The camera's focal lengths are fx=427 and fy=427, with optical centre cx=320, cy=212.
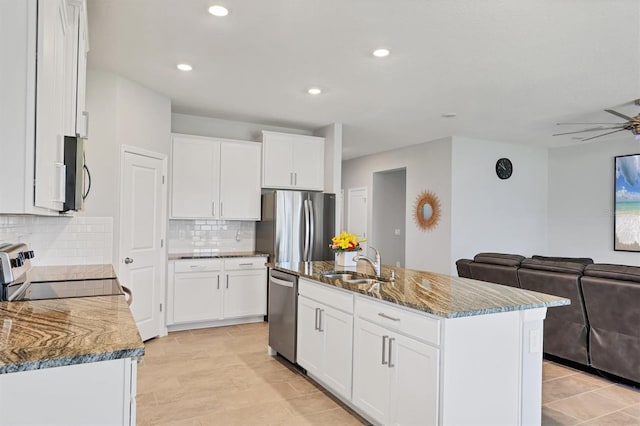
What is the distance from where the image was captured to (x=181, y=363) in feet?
12.7

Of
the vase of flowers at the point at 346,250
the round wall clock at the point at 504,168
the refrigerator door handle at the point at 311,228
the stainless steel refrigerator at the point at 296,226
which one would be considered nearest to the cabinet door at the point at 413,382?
the vase of flowers at the point at 346,250

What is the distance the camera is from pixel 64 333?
4.54ft

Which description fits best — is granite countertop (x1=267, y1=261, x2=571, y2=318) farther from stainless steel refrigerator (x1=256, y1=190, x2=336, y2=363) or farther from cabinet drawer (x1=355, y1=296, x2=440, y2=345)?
stainless steel refrigerator (x1=256, y1=190, x2=336, y2=363)

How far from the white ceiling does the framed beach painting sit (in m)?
1.42

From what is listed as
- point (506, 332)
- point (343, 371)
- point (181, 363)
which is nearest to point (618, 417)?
point (506, 332)

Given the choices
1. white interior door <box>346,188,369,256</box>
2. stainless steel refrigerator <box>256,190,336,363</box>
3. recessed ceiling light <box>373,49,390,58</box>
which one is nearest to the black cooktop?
recessed ceiling light <box>373,49,390,58</box>

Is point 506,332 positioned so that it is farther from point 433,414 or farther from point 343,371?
point 343,371

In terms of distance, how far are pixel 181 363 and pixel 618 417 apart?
11.2ft

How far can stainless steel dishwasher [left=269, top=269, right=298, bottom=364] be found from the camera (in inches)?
143

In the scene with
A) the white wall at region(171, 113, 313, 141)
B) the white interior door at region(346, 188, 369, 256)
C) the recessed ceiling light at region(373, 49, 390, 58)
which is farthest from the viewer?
the white interior door at region(346, 188, 369, 256)

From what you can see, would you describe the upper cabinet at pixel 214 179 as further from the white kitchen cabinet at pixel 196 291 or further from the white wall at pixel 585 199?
the white wall at pixel 585 199

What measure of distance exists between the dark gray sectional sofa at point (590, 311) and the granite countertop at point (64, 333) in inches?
134

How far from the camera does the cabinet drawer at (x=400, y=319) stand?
2.12 meters

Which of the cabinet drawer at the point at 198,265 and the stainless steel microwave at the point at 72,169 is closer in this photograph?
the stainless steel microwave at the point at 72,169
